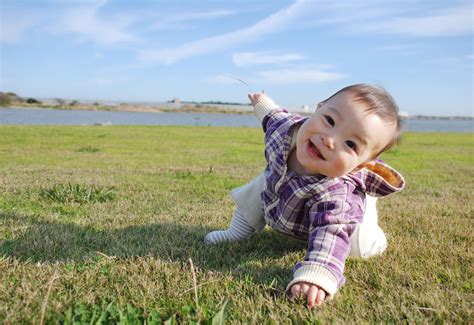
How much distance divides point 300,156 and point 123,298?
1.40m

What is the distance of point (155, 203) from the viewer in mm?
5270

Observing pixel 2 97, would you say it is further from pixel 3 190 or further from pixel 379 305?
pixel 379 305

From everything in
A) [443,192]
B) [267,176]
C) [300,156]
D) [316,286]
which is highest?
[300,156]

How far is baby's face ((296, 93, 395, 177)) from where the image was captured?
2.73m

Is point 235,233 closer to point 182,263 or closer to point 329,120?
point 182,263

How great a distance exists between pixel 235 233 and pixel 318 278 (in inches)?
48.1

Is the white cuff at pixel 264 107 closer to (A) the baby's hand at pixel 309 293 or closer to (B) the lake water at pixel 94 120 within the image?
(A) the baby's hand at pixel 309 293

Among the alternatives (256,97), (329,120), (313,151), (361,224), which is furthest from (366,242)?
(256,97)

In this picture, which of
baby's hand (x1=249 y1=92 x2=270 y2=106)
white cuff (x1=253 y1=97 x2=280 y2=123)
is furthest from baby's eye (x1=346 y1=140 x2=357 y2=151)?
baby's hand (x1=249 y1=92 x2=270 y2=106)

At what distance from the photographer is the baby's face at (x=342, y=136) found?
2729 mm

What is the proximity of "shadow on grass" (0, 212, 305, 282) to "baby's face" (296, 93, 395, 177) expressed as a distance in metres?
0.81

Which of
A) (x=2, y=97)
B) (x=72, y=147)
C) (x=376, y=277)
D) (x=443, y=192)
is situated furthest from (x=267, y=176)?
(x=2, y=97)

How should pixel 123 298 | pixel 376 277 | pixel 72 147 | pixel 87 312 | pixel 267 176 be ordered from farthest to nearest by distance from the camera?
pixel 72 147
pixel 267 176
pixel 376 277
pixel 123 298
pixel 87 312

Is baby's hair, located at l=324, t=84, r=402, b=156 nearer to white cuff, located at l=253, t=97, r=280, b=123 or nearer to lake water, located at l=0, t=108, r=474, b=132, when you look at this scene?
white cuff, located at l=253, t=97, r=280, b=123
